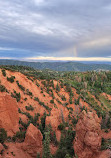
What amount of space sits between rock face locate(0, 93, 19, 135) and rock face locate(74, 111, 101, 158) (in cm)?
1425

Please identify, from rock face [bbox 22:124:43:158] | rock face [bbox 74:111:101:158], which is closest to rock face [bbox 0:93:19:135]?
rock face [bbox 22:124:43:158]

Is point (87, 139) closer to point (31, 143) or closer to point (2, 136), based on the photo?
point (31, 143)

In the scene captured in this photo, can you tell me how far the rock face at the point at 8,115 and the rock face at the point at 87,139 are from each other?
14.3 m

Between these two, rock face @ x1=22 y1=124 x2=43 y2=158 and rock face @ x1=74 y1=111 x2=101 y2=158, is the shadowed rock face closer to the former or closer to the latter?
rock face @ x1=74 y1=111 x2=101 y2=158

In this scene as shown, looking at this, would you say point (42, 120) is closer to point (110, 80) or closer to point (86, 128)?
point (86, 128)

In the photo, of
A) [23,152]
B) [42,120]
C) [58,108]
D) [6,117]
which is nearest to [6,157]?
[23,152]

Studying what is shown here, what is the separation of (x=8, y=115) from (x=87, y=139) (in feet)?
57.3

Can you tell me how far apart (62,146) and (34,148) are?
565 centimetres

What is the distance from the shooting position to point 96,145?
19875 millimetres

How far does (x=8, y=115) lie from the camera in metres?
26.6

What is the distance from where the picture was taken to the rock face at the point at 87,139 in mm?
19953

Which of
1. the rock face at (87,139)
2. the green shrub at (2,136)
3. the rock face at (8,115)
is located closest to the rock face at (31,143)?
the green shrub at (2,136)

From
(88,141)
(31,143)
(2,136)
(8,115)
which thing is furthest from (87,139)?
(8,115)

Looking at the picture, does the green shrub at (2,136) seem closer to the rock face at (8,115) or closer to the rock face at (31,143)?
the rock face at (8,115)
